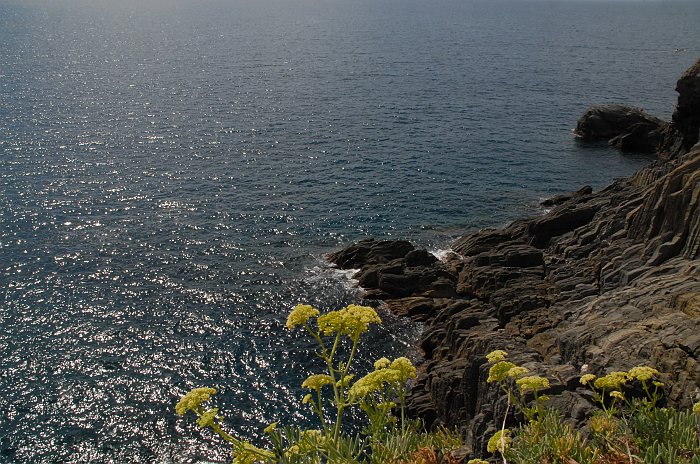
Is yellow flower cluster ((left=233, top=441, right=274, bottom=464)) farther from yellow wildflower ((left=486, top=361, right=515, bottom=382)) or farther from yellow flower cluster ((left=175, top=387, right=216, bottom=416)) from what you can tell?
yellow wildflower ((left=486, top=361, right=515, bottom=382))

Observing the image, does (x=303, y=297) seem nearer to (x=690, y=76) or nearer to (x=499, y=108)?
(x=690, y=76)

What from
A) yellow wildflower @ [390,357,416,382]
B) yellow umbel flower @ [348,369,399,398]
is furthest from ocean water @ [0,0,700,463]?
yellow umbel flower @ [348,369,399,398]

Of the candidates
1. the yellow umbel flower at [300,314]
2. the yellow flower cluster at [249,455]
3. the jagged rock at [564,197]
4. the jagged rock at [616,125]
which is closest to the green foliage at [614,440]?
the yellow umbel flower at [300,314]

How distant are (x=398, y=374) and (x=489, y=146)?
76.9m

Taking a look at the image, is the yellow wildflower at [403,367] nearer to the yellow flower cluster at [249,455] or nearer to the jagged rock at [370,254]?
the yellow flower cluster at [249,455]

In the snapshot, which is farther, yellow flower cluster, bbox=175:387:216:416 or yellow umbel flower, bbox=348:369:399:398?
yellow umbel flower, bbox=348:369:399:398

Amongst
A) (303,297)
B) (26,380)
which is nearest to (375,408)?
(26,380)

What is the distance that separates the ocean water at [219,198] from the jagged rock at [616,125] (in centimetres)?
376

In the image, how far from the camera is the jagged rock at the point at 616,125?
86.8m

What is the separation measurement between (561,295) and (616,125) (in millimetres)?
53521

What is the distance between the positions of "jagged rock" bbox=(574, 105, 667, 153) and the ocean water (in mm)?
3759

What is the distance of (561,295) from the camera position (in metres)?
45.1

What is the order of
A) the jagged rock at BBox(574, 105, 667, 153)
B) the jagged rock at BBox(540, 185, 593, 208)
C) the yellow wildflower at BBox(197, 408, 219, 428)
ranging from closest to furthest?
the yellow wildflower at BBox(197, 408, 219, 428) → the jagged rock at BBox(540, 185, 593, 208) → the jagged rock at BBox(574, 105, 667, 153)

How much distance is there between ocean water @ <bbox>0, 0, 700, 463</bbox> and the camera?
1587 inches
